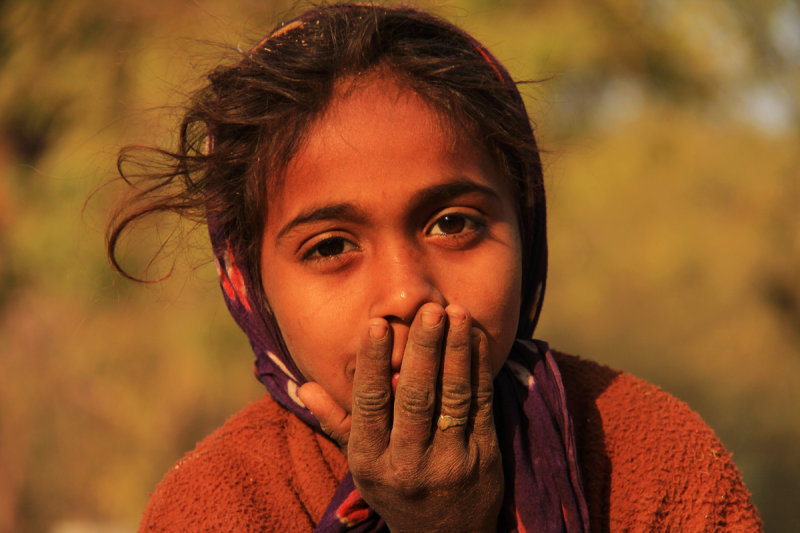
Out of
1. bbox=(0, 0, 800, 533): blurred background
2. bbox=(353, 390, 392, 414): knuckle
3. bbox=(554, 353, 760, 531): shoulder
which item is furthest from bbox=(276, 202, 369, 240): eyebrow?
bbox=(0, 0, 800, 533): blurred background

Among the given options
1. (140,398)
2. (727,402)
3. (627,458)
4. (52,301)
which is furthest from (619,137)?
(627,458)

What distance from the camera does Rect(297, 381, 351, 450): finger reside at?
5.50 ft

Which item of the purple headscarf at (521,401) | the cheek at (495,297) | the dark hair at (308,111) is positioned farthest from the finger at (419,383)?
the dark hair at (308,111)

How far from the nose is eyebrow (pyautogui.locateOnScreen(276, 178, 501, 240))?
0.29 ft

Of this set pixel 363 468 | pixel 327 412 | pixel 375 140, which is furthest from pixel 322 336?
pixel 375 140

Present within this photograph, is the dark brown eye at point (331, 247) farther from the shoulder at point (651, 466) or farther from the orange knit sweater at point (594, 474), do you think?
the shoulder at point (651, 466)

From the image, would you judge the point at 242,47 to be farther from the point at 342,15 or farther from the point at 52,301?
the point at 52,301

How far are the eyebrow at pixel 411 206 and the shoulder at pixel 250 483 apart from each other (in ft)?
1.69

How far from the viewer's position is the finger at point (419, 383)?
4.69 ft

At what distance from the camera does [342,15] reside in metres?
1.92

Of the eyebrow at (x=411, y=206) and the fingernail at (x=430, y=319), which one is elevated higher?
the eyebrow at (x=411, y=206)

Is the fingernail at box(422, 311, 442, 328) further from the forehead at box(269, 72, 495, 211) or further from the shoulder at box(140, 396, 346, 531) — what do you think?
the shoulder at box(140, 396, 346, 531)

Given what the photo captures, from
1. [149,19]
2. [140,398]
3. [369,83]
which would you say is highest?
[149,19]

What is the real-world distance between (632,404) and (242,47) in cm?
135
